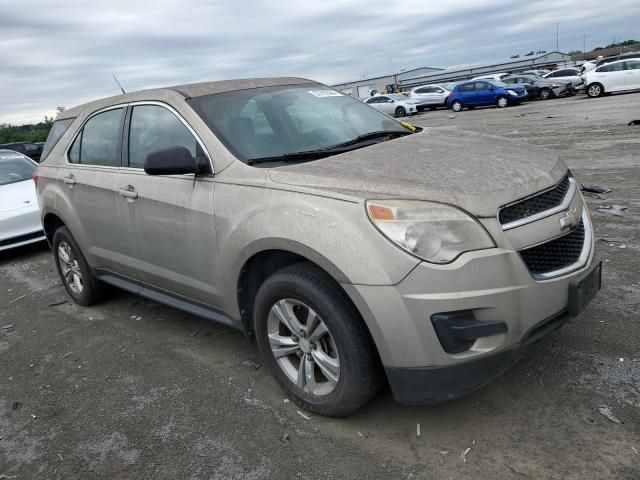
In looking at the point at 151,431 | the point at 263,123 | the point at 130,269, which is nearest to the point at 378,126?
the point at 263,123

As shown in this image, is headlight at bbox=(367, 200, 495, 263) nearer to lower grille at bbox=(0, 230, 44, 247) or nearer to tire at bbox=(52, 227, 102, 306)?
tire at bbox=(52, 227, 102, 306)

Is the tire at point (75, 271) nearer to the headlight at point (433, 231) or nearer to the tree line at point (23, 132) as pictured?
the headlight at point (433, 231)

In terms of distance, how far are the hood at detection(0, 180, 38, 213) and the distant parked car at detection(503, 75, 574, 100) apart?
27052 millimetres

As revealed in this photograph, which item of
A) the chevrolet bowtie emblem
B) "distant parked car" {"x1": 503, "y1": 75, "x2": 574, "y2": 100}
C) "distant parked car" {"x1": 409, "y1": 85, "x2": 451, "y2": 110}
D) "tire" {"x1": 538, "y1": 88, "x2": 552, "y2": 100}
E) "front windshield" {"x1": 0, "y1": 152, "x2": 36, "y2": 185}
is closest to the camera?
the chevrolet bowtie emblem

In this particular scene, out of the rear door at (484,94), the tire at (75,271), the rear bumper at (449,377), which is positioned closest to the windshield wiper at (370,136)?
the rear bumper at (449,377)

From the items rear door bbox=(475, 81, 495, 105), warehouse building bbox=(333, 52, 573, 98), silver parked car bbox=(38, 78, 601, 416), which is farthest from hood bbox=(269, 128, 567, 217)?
warehouse building bbox=(333, 52, 573, 98)

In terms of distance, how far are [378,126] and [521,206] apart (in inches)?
61.5

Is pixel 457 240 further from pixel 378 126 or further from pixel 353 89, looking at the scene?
pixel 353 89

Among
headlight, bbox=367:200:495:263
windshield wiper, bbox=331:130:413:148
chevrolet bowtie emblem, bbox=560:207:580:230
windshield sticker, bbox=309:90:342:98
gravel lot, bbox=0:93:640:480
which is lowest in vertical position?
gravel lot, bbox=0:93:640:480

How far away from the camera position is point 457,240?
8.25 feet

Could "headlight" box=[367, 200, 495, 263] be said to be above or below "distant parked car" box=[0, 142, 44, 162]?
below

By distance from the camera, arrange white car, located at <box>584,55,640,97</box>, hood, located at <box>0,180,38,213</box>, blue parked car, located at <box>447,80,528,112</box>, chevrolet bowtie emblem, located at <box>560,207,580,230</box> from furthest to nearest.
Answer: blue parked car, located at <box>447,80,528,112</box>, white car, located at <box>584,55,640,97</box>, hood, located at <box>0,180,38,213</box>, chevrolet bowtie emblem, located at <box>560,207,580,230</box>

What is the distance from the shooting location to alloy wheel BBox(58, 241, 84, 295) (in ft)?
17.0

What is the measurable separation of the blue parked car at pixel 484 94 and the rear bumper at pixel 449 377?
28299 mm
